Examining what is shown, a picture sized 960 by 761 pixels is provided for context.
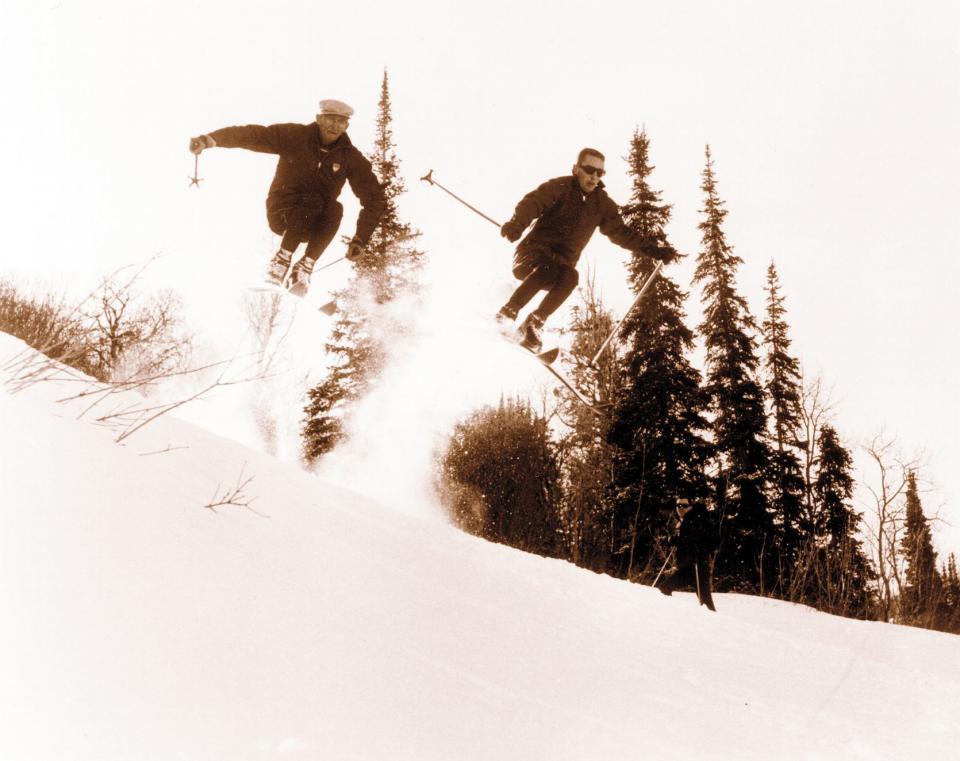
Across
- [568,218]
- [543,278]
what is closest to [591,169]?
[568,218]

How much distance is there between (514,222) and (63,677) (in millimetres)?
5041

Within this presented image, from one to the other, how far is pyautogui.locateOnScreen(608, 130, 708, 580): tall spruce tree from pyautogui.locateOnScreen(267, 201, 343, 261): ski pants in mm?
12284

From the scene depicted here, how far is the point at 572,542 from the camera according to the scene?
1941cm

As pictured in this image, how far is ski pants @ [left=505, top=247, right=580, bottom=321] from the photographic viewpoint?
674 cm

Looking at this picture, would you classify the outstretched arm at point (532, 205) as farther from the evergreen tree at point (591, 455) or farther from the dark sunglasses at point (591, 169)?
the evergreen tree at point (591, 455)

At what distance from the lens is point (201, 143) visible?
5.51 metres

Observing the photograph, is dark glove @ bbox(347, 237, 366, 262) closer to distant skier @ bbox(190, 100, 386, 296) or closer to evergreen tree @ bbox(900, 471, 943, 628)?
distant skier @ bbox(190, 100, 386, 296)

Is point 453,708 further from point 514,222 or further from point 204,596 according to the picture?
point 514,222

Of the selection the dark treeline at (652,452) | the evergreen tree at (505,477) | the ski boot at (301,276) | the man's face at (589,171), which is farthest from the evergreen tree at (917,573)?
the ski boot at (301,276)

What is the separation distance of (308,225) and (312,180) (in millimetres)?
456

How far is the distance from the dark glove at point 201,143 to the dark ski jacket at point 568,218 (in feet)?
8.79

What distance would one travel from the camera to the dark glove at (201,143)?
5426mm

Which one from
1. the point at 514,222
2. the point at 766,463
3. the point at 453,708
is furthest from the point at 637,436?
the point at 453,708

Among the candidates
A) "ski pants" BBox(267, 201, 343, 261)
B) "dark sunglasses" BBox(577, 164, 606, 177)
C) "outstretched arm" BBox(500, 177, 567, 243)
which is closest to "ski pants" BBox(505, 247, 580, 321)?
"outstretched arm" BBox(500, 177, 567, 243)
